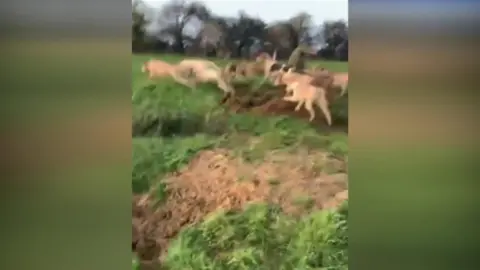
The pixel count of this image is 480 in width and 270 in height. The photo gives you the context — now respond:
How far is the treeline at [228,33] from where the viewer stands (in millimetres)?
1261

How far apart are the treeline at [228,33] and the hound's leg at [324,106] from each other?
0.26 feet

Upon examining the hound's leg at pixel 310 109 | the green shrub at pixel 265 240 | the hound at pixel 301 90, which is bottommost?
the green shrub at pixel 265 240

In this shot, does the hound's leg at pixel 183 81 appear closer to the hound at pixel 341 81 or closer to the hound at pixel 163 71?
the hound at pixel 163 71

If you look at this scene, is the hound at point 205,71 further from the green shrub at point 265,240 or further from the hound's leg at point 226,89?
the green shrub at point 265,240

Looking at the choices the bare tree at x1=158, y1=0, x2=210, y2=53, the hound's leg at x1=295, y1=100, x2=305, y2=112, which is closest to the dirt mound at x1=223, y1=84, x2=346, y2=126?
the hound's leg at x1=295, y1=100, x2=305, y2=112

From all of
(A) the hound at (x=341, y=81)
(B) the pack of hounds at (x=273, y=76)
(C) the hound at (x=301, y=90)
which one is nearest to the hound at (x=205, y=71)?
(B) the pack of hounds at (x=273, y=76)

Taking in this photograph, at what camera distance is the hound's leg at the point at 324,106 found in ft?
4.19

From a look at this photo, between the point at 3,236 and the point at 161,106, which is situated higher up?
the point at 161,106

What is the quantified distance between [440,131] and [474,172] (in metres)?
0.11

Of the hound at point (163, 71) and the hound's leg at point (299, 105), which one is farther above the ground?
the hound at point (163, 71)

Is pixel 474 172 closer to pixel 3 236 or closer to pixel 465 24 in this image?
pixel 465 24

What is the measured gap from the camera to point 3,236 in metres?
1.23

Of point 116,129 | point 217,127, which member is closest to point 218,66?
point 217,127

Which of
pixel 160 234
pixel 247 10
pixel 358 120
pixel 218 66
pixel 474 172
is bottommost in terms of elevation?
pixel 160 234
